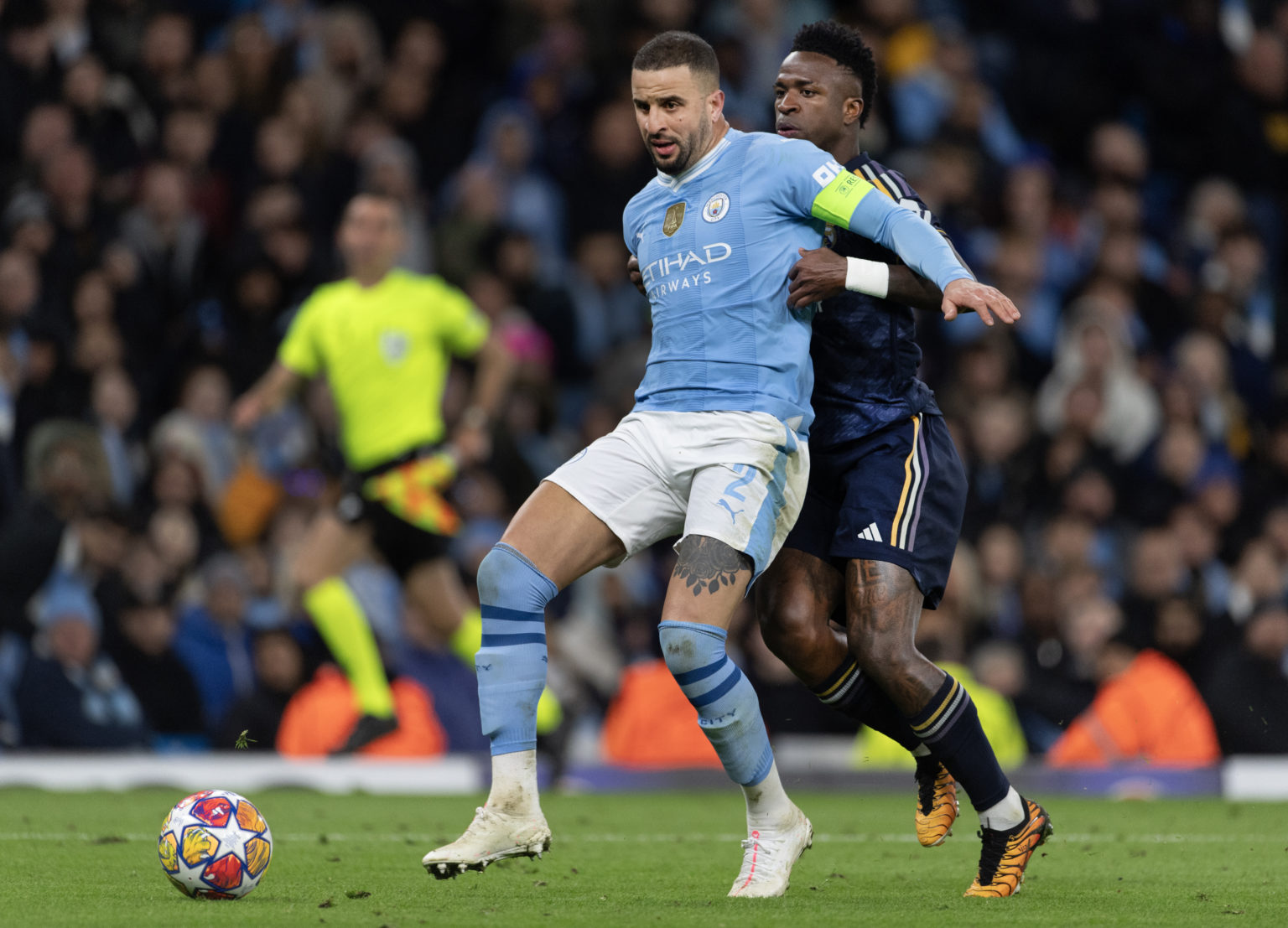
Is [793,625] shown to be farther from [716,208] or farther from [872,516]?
[716,208]

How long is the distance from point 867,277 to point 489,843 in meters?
1.92

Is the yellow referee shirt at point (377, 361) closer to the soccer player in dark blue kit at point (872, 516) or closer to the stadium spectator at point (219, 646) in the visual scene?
the stadium spectator at point (219, 646)

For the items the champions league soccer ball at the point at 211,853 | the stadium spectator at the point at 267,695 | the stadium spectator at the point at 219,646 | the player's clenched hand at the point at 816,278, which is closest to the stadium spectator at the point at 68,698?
the stadium spectator at the point at 267,695

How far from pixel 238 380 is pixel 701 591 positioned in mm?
7301

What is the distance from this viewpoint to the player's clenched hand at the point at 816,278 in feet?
17.4

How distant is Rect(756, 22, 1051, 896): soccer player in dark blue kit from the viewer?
5.44 m

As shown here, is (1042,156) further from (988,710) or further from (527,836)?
(527,836)

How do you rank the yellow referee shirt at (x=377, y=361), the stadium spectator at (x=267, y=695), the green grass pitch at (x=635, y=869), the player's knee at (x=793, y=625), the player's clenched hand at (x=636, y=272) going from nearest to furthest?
the green grass pitch at (x=635, y=869), the player's knee at (x=793, y=625), the player's clenched hand at (x=636, y=272), the yellow referee shirt at (x=377, y=361), the stadium spectator at (x=267, y=695)

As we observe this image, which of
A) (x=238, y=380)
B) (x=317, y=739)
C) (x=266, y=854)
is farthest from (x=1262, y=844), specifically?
(x=238, y=380)

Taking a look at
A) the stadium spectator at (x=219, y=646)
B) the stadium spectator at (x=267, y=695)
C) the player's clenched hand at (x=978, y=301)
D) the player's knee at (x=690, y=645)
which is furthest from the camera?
the stadium spectator at (x=219, y=646)

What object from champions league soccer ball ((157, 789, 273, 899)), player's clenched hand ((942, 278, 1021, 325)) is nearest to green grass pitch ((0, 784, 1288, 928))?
champions league soccer ball ((157, 789, 273, 899))

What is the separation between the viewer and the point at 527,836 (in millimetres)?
5016

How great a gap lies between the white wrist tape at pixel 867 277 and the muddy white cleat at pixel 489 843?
5.76ft

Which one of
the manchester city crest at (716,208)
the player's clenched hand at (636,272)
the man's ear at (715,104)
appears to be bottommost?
the player's clenched hand at (636,272)
